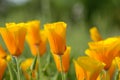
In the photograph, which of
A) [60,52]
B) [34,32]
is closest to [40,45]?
[34,32]

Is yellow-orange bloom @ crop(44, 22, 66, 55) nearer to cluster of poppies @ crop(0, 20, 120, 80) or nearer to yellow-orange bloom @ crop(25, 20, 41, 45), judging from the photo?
cluster of poppies @ crop(0, 20, 120, 80)

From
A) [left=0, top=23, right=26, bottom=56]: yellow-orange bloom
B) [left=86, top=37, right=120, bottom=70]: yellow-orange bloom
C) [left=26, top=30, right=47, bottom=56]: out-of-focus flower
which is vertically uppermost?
[left=0, top=23, right=26, bottom=56]: yellow-orange bloom

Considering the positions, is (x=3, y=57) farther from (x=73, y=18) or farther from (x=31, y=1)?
(x=31, y=1)

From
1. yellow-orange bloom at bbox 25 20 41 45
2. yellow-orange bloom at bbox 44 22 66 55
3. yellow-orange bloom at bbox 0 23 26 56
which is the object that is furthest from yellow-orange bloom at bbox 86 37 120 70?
yellow-orange bloom at bbox 25 20 41 45

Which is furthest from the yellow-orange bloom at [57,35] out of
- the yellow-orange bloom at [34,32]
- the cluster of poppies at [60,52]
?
the yellow-orange bloom at [34,32]

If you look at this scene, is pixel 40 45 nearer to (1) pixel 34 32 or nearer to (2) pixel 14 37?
(1) pixel 34 32
